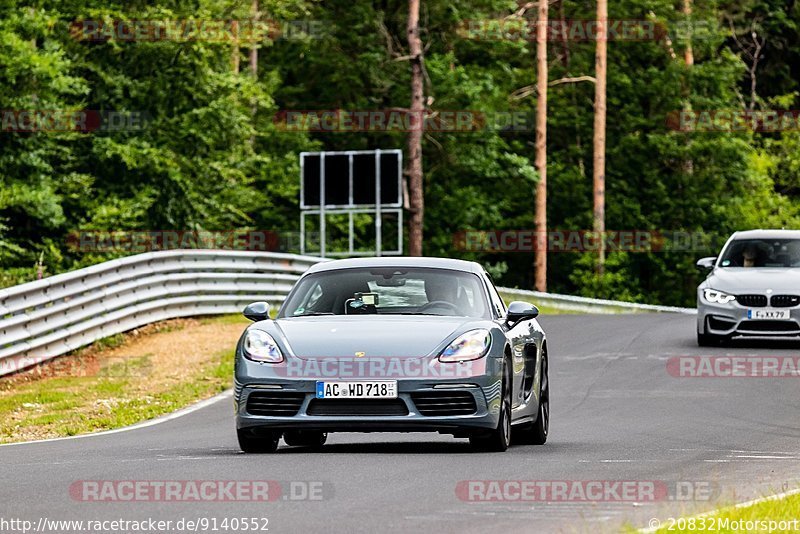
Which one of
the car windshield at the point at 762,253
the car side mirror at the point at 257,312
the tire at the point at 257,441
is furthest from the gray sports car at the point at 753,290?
the tire at the point at 257,441

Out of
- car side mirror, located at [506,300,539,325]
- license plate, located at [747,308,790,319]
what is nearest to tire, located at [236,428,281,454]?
car side mirror, located at [506,300,539,325]

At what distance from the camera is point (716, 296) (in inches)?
925

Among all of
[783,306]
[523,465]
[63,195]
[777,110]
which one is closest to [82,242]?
[63,195]

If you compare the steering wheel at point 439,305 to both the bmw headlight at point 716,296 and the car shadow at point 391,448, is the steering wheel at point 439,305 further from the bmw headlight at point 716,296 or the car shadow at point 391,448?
the bmw headlight at point 716,296

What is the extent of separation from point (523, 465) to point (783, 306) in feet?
42.7

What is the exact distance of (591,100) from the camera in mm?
64188

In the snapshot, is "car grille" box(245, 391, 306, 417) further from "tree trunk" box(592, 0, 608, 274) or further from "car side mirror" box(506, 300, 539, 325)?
"tree trunk" box(592, 0, 608, 274)

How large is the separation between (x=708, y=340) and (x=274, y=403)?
13575 mm

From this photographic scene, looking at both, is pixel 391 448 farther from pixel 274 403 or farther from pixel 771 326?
pixel 771 326

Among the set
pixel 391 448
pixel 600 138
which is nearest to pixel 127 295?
pixel 391 448

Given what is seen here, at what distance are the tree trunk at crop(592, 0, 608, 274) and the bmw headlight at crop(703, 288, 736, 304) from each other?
111 feet

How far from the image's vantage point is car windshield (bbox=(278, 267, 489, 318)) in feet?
40.7

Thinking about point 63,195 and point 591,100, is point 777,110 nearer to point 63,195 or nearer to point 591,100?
point 591,100

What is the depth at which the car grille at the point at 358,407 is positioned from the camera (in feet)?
37.2
